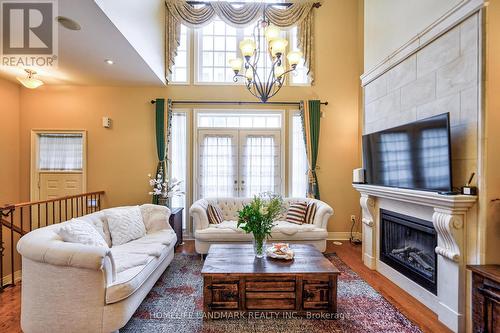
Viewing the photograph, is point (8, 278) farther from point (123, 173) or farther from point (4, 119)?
point (4, 119)

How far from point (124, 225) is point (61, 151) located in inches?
119

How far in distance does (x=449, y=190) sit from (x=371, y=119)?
1.74 meters

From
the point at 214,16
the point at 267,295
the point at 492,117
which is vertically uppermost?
the point at 214,16

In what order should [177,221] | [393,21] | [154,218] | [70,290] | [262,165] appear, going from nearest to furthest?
[70,290], [393,21], [154,218], [177,221], [262,165]

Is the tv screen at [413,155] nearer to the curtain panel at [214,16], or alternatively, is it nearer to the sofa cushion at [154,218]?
the sofa cushion at [154,218]

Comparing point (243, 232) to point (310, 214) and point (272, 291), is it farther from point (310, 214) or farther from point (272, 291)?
point (272, 291)

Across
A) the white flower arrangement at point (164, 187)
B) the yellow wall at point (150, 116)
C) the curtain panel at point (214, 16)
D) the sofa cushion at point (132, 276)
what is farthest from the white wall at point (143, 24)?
the sofa cushion at point (132, 276)

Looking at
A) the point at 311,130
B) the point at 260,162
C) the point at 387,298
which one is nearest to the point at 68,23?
the point at 260,162

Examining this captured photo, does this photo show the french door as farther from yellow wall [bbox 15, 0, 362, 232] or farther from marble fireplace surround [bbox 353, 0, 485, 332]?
marble fireplace surround [bbox 353, 0, 485, 332]

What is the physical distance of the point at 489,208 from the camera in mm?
2043

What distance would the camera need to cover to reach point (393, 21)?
316 centimetres

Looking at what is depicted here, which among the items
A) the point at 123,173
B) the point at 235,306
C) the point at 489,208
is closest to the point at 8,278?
the point at 123,173
